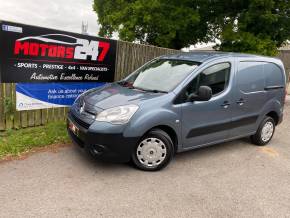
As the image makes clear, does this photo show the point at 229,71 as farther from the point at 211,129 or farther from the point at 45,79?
the point at 45,79

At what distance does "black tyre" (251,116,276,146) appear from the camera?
19.0ft

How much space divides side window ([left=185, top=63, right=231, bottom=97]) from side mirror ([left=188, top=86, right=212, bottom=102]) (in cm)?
9

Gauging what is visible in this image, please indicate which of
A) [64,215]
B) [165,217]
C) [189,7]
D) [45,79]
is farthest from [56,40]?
[189,7]

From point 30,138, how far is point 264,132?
453 centimetres

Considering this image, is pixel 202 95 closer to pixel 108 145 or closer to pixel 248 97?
pixel 248 97

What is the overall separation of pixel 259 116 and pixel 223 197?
245 centimetres

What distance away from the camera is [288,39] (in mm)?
15336

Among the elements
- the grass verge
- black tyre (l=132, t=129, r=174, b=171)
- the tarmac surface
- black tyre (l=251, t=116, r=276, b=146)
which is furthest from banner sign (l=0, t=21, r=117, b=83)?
black tyre (l=251, t=116, r=276, b=146)

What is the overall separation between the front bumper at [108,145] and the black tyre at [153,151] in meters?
0.17

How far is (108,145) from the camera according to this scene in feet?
12.8

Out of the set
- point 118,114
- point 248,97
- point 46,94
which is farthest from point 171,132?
point 46,94

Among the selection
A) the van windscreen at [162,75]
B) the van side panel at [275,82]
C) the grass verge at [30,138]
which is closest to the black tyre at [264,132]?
the van side panel at [275,82]

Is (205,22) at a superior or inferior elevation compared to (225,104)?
superior

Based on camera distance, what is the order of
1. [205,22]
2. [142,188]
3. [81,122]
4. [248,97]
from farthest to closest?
1. [205,22]
2. [248,97]
3. [81,122]
4. [142,188]
